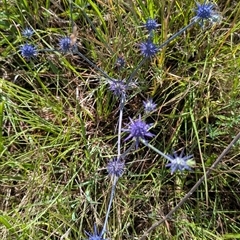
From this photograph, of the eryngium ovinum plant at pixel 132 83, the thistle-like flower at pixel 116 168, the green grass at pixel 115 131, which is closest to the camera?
the eryngium ovinum plant at pixel 132 83

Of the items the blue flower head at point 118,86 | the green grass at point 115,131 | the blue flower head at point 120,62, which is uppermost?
the blue flower head at point 120,62

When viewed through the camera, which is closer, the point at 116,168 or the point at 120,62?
the point at 116,168

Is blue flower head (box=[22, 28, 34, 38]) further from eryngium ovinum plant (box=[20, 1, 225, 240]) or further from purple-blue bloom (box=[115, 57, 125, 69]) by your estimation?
purple-blue bloom (box=[115, 57, 125, 69])

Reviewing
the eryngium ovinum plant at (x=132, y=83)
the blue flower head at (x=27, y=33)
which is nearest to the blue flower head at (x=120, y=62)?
the eryngium ovinum plant at (x=132, y=83)

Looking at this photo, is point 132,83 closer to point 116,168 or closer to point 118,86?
point 118,86

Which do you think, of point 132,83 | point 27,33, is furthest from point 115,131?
point 27,33

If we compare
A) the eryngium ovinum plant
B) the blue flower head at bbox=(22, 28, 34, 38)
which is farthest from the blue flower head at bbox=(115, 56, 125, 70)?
the blue flower head at bbox=(22, 28, 34, 38)

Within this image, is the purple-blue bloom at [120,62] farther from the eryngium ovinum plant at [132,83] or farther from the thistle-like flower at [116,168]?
the thistle-like flower at [116,168]

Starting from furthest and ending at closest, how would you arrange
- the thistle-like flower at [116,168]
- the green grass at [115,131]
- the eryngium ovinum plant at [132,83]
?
the green grass at [115,131] < the thistle-like flower at [116,168] < the eryngium ovinum plant at [132,83]

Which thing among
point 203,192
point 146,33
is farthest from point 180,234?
point 146,33
